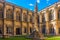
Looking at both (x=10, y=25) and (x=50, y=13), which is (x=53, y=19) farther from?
(x=10, y=25)

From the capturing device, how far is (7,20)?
159ft

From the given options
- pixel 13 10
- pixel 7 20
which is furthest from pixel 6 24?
pixel 13 10

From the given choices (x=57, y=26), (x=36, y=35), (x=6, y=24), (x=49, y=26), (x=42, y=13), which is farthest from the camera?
(x=42, y=13)

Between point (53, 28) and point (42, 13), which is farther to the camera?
point (42, 13)

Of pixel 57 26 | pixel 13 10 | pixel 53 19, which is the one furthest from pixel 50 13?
pixel 13 10

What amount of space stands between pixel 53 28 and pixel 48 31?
111 inches

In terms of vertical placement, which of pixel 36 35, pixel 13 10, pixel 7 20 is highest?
pixel 13 10

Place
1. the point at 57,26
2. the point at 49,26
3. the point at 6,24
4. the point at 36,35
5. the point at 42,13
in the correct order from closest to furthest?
the point at 36,35
the point at 6,24
the point at 57,26
the point at 49,26
the point at 42,13

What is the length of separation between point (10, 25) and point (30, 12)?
44.1ft

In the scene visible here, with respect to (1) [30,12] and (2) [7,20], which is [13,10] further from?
(1) [30,12]

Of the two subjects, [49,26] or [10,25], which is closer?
[10,25]

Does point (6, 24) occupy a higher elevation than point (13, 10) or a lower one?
lower

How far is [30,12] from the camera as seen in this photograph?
198 ft

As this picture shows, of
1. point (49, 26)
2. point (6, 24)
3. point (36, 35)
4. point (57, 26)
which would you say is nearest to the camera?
point (36, 35)
